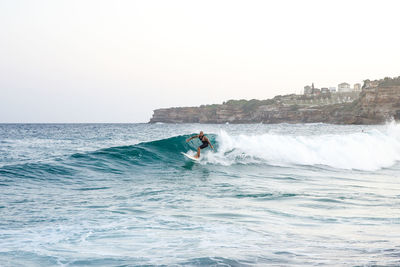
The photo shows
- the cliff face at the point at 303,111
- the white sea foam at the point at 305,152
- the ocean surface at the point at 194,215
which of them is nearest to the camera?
the ocean surface at the point at 194,215

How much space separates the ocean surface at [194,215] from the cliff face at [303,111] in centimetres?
9595

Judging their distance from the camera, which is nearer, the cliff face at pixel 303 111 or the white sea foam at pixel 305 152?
the white sea foam at pixel 305 152

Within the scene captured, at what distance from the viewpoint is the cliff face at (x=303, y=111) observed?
10419cm

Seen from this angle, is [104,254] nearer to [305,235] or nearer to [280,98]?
[305,235]

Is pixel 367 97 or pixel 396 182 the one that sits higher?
pixel 367 97

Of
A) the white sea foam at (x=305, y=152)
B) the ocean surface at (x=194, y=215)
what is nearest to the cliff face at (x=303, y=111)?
the white sea foam at (x=305, y=152)

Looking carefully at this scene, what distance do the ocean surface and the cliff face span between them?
315ft

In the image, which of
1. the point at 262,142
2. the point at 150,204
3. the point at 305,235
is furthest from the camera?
the point at 262,142

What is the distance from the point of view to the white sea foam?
19.3 meters

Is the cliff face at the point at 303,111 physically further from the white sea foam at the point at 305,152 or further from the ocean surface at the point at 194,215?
the ocean surface at the point at 194,215

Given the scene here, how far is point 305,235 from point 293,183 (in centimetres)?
672

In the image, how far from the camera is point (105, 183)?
1255cm

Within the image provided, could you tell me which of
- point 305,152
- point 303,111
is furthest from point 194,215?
point 303,111

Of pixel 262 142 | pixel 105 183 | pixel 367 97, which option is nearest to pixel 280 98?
pixel 367 97
